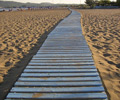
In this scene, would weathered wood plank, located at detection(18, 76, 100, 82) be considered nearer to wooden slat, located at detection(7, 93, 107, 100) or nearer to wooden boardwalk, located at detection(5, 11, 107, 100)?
wooden boardwalk, located at detection(5, 11, 107, 100)

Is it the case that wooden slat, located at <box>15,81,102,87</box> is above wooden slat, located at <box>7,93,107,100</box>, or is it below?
above

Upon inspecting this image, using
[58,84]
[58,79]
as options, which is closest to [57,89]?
[58,84]

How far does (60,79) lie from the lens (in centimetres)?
248

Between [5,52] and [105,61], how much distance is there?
3076 millimetres

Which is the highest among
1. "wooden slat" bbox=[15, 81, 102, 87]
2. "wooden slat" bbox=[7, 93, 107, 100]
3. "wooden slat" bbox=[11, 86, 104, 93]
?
"wooden slat" bbox=[15, 81, 102, 87]

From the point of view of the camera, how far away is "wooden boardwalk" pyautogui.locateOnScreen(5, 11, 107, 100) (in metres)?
2.09

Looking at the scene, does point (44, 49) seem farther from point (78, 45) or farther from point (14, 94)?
point (14, 94)

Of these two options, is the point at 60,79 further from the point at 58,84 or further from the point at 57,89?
the point at 57,89

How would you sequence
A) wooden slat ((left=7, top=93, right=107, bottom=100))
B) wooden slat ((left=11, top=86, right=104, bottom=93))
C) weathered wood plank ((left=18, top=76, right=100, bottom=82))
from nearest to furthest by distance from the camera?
wooden slat ((left=7, top=93, right=107, bottom=100)), wooden slat ((left=11, top=86, right=104, bottom=93)), weathered wood plank ((left=18, top=76, right=100, bottom=82))

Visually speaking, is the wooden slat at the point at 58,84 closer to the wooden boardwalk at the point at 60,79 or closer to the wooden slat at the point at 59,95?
the wooden boardwalk at the point at 60,79

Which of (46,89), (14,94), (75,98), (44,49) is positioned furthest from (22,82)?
(44,49)

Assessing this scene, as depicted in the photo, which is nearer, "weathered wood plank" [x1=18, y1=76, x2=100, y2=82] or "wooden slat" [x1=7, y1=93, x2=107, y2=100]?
"wooden slat" [x1=7, y1=93, x2=107, y2=100]

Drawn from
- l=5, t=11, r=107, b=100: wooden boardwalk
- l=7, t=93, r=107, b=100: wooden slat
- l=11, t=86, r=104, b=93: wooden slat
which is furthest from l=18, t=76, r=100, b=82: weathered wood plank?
l=7, t=93, r=107, b=100: wooden slat

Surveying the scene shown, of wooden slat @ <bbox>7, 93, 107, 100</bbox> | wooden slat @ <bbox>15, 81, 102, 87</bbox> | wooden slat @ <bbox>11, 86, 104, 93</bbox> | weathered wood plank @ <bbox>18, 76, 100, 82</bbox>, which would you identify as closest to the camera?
wooden slat @ <bbox>7, 93, 107, 100</bbox>
